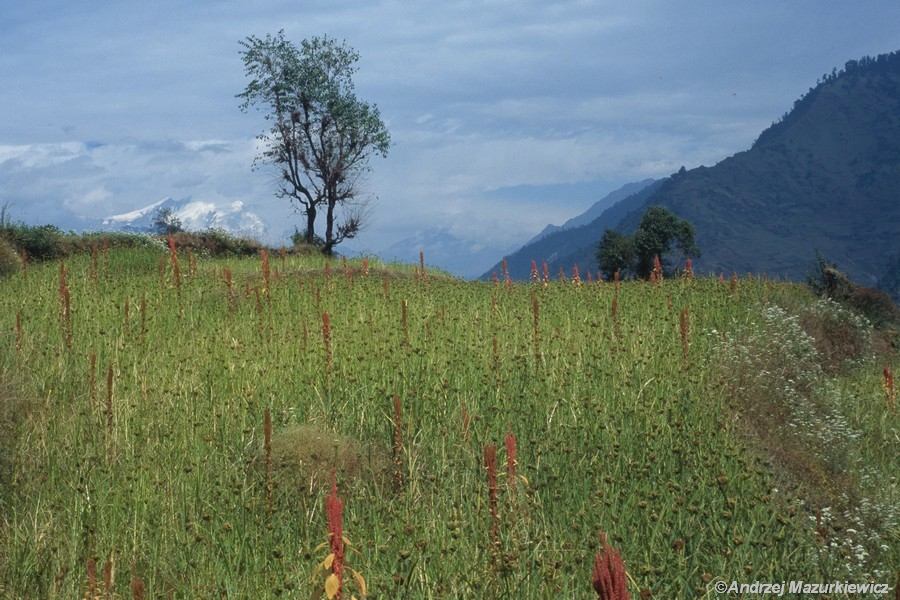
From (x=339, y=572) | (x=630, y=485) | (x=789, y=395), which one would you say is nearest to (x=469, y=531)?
(x=630, y=485)

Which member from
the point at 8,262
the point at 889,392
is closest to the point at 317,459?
the point at 889,392

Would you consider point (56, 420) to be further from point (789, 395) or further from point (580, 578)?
point (789, 395)

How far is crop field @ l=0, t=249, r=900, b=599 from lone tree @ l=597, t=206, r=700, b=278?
31.2m

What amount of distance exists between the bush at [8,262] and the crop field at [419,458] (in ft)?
17.8

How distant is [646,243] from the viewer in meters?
43.8

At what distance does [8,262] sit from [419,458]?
13.7 m

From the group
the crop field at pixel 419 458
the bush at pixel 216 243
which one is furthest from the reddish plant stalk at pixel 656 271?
the bush at pixel 216 243

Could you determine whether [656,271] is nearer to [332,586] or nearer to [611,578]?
[332,586]

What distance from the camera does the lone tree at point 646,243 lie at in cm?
4369

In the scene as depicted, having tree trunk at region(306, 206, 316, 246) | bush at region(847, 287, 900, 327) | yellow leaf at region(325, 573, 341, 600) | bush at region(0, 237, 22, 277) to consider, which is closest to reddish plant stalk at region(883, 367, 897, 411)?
bush at region(847, 287, 900, 327)

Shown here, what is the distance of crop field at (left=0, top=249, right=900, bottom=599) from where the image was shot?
5.11 meters

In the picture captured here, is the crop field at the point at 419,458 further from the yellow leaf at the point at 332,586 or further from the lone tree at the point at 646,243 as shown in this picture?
the lone tree at the point at 646,243

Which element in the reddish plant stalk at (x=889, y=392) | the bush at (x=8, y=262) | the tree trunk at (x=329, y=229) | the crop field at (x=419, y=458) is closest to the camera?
the crop field at (x=419, y=458)

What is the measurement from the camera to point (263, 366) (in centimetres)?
915
